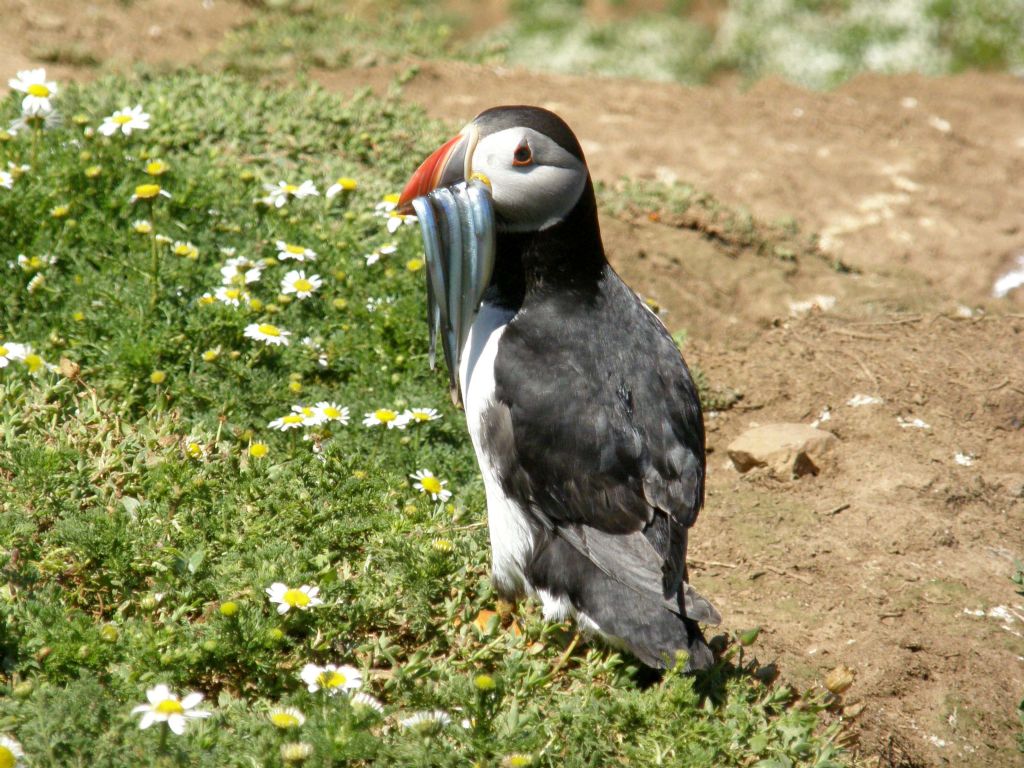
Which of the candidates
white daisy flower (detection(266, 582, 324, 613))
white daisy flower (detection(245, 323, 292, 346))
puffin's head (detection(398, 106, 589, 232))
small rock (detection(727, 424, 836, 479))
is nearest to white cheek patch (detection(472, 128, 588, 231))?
puffin's head (detection(398, 106, 589, 232))

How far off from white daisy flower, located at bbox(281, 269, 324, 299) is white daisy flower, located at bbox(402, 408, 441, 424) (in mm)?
787

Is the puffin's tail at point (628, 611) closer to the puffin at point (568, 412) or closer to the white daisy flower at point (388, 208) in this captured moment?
the puffin at point (568, 412)

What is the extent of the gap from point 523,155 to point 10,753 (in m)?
2.20

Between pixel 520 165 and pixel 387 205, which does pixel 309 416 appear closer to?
pixel 520 165

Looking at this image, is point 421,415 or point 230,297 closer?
point 421,415

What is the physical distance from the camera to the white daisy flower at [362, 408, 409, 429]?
4184 mm

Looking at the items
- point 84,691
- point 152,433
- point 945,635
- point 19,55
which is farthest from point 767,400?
point 19,55

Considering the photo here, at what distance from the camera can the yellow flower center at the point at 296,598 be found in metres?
3.28

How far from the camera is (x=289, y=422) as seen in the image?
13.2 feet

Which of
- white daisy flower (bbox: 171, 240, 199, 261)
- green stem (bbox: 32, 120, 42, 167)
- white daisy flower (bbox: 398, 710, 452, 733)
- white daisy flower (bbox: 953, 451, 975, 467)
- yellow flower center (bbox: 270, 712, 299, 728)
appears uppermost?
green stem (bbox: 32, 120, 42, 167)

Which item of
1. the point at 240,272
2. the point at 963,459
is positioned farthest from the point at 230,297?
the point at 963,459

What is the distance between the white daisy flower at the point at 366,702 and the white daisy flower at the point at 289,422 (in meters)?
1.13

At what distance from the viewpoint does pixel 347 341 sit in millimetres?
4695

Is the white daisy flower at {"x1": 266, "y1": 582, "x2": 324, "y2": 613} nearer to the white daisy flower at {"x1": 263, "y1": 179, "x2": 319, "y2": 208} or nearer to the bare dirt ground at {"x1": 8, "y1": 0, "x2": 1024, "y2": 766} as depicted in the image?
the bare dirt ground at {"x1": 8, "y1": 0, "x2": 1024, "y2": 766}
